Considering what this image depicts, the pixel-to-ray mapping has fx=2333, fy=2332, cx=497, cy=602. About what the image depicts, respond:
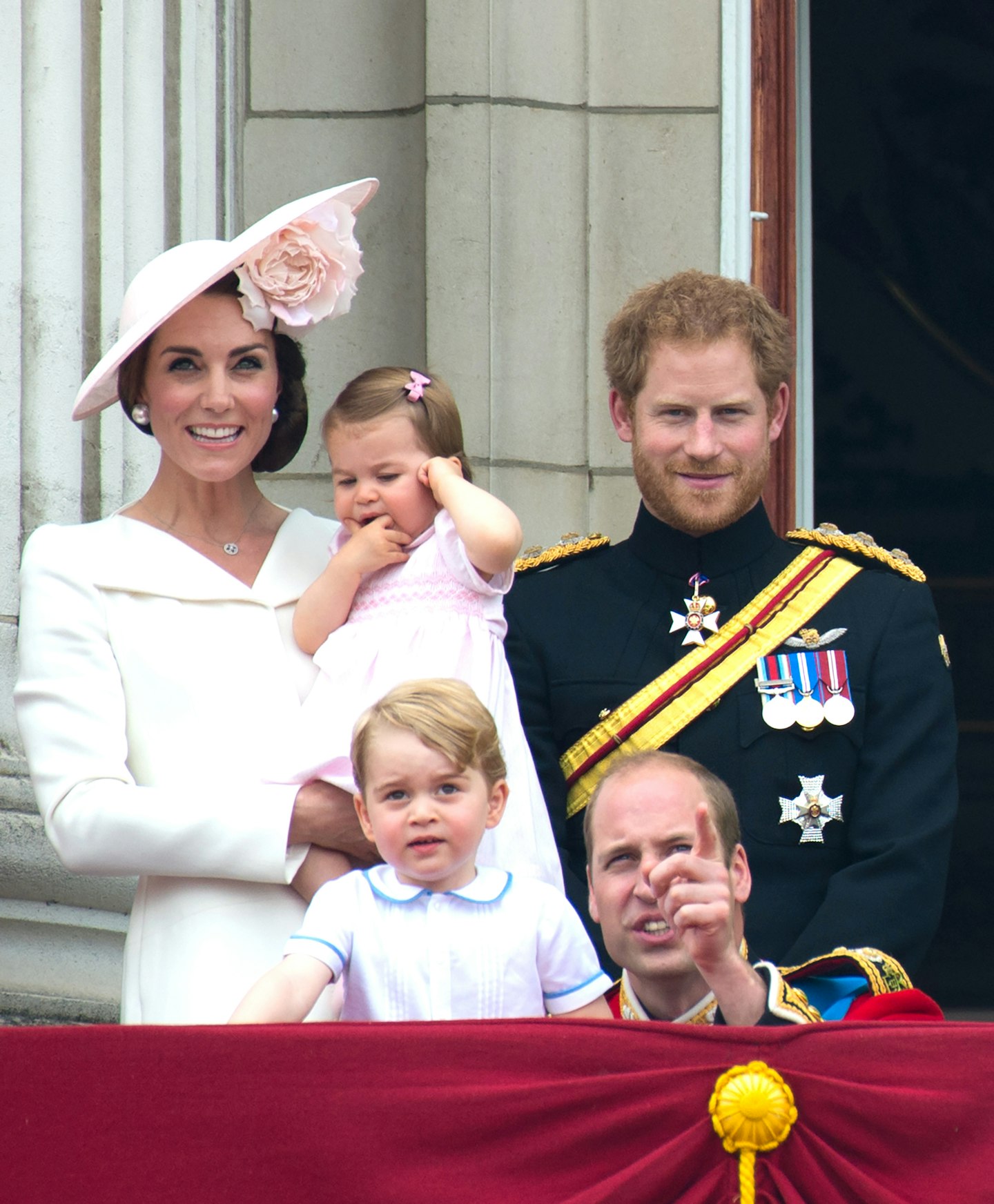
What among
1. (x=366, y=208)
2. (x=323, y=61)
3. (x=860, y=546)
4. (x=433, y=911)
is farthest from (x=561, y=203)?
(x=433, y=911)

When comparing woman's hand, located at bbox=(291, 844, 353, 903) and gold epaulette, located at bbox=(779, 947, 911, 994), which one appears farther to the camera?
woman's hand, located at bbox=(291, 844, 353, 903)

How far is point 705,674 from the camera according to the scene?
3.34 m

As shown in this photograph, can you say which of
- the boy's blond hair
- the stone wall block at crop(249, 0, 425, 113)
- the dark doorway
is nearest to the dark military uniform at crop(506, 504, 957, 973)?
the boy's blond hair

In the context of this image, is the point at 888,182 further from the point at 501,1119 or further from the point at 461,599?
the point at 501,1119

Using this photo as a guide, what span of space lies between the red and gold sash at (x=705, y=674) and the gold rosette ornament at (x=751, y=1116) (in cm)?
83

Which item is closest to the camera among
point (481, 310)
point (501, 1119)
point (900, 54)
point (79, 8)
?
point (501, 1119)

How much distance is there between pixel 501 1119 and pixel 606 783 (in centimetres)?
50

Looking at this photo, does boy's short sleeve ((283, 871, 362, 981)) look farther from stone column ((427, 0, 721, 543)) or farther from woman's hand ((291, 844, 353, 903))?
stone column ((427, 0, 721, 543))

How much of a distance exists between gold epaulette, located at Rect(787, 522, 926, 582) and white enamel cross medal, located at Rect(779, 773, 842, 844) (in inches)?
15.4

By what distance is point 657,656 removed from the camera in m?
3.39

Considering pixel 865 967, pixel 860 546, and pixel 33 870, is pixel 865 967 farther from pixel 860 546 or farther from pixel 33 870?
pixel 33 870

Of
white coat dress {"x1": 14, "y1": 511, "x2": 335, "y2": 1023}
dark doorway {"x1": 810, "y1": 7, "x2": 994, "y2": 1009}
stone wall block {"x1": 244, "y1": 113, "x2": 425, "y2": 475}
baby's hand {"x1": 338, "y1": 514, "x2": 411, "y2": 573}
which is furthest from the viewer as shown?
dark doorway {"x1": 810, "y1": 7, "x2": 994, "y2": 1009}

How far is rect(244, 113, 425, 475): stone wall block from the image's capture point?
5.23 meters

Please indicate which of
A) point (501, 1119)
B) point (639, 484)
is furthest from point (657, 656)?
point (501, 1119)
